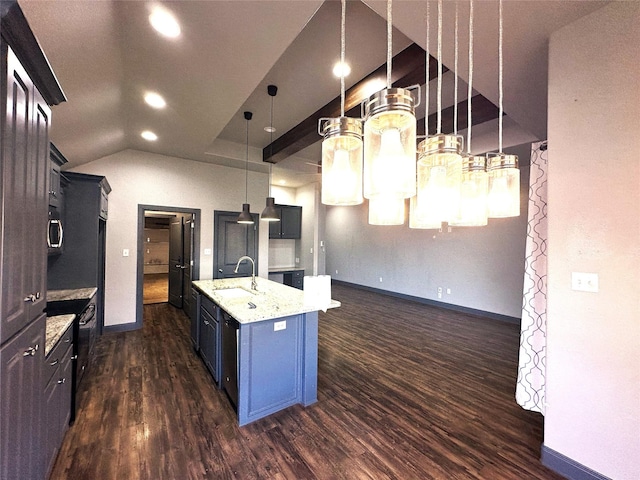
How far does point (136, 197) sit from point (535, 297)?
5258 mm

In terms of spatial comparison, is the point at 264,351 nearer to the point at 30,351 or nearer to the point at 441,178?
the point at 30,351

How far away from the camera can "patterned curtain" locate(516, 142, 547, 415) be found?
214 centimetres

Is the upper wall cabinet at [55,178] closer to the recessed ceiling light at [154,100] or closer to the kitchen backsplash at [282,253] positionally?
the recessed ceiling light at [154,100]

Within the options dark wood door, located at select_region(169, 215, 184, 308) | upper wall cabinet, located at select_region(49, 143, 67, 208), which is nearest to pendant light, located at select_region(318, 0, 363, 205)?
upper wall cabinet, located at select_region(49, 143, 67, 208)

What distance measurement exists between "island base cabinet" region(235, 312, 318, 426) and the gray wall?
151 inches

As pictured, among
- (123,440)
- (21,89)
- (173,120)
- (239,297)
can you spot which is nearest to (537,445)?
(239,297)

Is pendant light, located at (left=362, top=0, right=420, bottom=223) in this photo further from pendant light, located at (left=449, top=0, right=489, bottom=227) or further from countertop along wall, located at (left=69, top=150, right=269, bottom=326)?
countertop along wall, located at (left=69, top=150, right=269, bottom=326)

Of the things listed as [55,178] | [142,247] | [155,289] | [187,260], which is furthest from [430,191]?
[155,289]

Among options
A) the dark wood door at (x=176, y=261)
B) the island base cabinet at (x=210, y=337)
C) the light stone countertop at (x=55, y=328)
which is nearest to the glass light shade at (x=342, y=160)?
the light stone countertop at (x=55, y=328)

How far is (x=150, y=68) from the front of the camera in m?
2.20

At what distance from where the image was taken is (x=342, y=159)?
0.86 metres

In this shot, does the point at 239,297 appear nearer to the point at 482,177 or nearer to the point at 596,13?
the point at 482,177

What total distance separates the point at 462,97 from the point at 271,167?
3403 mm

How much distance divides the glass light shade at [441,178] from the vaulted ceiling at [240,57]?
122 cm
